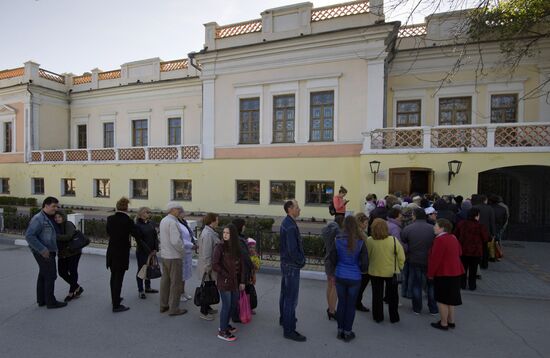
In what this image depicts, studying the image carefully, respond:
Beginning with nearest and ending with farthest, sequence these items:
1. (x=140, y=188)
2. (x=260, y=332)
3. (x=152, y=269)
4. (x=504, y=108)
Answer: (x=260, y=332) < (x=152, y=269) < (x=504, y=108) < (x=140, y=188)

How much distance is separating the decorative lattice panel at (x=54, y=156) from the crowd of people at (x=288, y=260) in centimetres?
1869

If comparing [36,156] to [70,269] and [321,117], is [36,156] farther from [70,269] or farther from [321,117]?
[70,269]

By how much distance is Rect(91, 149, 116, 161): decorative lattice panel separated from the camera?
19.1 metres

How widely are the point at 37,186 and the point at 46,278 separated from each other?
69.4 ft

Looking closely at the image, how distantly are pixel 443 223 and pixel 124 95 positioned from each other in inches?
842

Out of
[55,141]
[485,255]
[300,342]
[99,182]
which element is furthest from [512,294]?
[55,141]

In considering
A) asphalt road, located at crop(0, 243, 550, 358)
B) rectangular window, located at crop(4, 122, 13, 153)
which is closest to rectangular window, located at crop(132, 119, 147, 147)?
rectangular window, located at crop(4, 122, 13, 153)

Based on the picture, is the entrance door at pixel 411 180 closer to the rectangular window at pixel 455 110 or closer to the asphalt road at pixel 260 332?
the rectangular window at pixel 455 110

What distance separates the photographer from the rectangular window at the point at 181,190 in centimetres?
1720

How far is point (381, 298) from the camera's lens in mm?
4562

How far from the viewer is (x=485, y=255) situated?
7.39 meters

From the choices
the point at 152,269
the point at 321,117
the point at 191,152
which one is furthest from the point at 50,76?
the point at 152,269

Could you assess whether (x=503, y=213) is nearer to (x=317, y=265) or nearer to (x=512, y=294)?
(x=512, y=294)

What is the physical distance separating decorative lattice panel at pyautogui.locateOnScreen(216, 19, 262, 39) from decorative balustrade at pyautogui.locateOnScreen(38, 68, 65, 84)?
14.1 m
